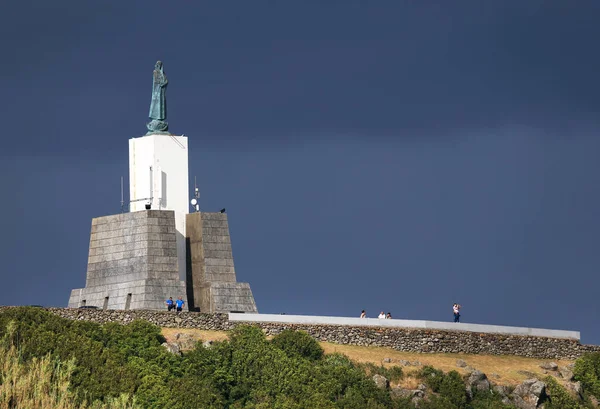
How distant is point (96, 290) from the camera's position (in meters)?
80.2

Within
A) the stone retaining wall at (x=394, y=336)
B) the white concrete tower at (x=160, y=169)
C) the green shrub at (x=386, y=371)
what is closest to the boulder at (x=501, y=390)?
the green shrub at (x=386, y=371)

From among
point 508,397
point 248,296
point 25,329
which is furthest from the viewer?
point 248,296

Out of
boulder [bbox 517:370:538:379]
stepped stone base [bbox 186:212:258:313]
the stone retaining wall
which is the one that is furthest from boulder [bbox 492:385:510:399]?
stepped stone base [bbox 186:212:258:313]

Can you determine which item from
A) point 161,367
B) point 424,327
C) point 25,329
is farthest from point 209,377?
point 424,327

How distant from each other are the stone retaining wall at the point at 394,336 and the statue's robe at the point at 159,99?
10478 mm

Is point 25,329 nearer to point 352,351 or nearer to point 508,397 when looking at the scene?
point 352,351

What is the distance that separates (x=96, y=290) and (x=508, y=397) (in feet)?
58.4

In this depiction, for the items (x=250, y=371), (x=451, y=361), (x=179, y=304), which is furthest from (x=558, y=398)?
(x=179, y=304)

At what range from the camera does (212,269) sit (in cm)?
8094

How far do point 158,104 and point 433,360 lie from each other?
54.4 ft

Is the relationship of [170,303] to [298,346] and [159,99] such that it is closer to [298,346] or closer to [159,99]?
[298,346]

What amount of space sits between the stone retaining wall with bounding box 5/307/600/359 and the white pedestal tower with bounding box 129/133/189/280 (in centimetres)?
559

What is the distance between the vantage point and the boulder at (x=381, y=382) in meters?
73.0

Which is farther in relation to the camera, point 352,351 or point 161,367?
point 352,351
